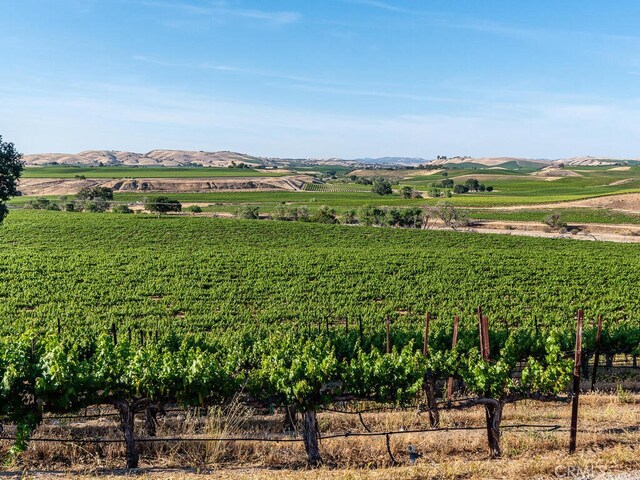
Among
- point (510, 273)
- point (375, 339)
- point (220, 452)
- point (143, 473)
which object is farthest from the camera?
point (510, 273)

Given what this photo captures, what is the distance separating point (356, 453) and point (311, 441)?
3.66 ft

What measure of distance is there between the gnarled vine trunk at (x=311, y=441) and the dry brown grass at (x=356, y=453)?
0.28 m

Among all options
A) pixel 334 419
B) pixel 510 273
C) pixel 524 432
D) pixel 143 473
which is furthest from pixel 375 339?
pixel 510 273

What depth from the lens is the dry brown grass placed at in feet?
30.6

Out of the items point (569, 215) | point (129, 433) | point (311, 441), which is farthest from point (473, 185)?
point (129, 433)

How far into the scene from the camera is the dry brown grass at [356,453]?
932 centimetres

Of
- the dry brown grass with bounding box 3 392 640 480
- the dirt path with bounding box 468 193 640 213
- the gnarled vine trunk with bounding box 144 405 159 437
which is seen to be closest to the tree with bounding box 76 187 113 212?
the dirt path with bounding box 468 193 640 213

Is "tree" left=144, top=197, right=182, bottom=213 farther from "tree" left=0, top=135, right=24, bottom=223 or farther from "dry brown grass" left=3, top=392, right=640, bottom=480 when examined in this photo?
"dry brown grass" left=3, top=392, right=640, bottom=480

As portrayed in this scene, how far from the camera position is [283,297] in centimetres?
3134

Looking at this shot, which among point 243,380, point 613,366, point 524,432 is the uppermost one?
point 243,380

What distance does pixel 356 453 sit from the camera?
1078 centimetres

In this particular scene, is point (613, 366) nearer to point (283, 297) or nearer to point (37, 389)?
point (283, 297)

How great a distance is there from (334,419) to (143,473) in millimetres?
5280

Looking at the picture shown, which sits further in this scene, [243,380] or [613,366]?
[613,366]
